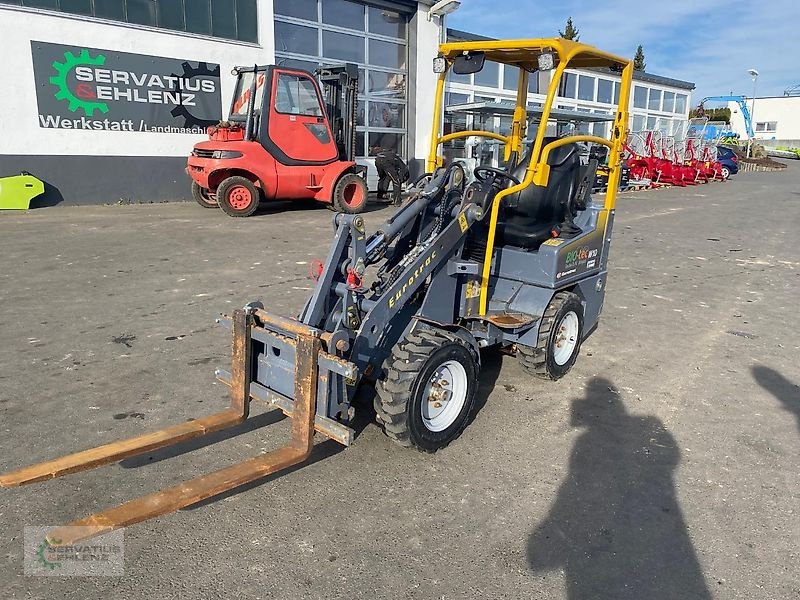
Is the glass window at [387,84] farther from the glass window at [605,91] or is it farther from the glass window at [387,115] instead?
the glass window at [605,91]

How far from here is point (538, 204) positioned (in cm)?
486

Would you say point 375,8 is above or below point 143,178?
above

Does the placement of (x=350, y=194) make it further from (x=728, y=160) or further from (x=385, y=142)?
(x=728, y=160)

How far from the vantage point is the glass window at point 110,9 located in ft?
45.3

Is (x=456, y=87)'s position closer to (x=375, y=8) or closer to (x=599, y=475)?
(x=375, y=8)

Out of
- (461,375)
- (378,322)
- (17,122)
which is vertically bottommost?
(461,375)

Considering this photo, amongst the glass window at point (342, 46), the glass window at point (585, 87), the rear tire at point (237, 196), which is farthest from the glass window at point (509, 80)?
the rear tire at point (237, 196)

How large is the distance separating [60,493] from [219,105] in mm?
14321

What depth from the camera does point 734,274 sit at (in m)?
8.64

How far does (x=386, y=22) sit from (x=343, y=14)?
165 centimetres

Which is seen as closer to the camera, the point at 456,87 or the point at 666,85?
the point at 456,87

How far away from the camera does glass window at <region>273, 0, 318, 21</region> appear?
1661cm

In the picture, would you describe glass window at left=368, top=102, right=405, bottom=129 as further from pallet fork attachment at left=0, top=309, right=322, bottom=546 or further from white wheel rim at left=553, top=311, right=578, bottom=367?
pallet fork attachment at left=0, top=309, right=322, bottom=546

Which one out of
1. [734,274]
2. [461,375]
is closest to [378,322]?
[461,375]
